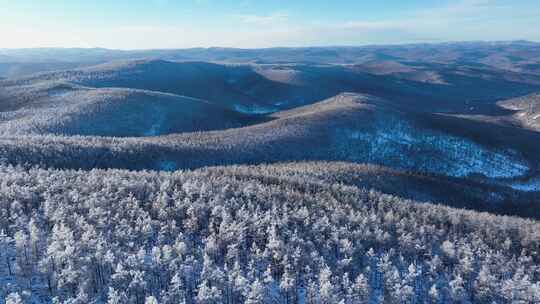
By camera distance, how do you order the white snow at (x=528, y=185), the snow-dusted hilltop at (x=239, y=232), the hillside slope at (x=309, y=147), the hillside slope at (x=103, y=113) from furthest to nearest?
1. the hillside slope at (x=103, y=113)
2. the white snow at (x=528, y=185)
3. the hillside slope at (x=309, y=147)
4. the snow-dusted hilltop at (x=239, y=232)

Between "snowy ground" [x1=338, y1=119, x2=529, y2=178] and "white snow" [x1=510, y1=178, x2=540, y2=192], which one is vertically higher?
"snowy ground" [x1=338, y1=119, x2=529, y2=178]

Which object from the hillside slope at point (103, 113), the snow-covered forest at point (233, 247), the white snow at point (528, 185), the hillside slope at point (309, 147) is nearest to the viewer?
the snow-covered forest at point (233, 247)

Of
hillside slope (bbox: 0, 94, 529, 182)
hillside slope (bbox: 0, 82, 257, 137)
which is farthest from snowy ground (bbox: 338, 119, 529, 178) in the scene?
hillside slope (bbox: 0, 82, 257, 137)

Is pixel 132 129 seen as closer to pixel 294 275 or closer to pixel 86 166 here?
pixel 86 166

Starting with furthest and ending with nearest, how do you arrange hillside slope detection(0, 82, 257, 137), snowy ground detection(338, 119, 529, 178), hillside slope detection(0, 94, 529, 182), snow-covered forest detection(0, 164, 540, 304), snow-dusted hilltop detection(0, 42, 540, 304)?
snowy ground detection(338, 119, 529, 178) → hillside slope detection(0, 82, 257, 137) → hillside slope detection(0, 94, 529, 182) → snow-dusted hilltop detection(0, 42, 540, 304) → snow-covered forest detection(0, 164, 540, 304)

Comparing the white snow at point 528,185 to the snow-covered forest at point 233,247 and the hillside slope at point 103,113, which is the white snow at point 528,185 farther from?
the hillside slope at point 103,113

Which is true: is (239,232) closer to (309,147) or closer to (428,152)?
(309,147)

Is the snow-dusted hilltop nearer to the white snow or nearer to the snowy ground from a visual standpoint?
the white snow

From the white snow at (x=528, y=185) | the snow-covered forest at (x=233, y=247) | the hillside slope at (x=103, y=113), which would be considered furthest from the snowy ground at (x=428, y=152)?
the snow-covered forest at (x=233, y=247)

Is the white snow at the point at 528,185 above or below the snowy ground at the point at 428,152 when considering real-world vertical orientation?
below

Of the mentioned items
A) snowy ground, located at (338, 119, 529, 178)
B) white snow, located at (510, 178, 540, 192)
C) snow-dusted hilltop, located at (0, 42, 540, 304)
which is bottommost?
white snow, located at (510, 178, 540, 192)

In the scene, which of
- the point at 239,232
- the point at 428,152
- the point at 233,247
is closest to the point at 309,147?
the point at 428,152
